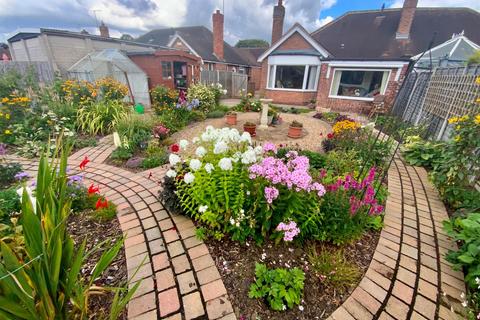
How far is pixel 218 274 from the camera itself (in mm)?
1566

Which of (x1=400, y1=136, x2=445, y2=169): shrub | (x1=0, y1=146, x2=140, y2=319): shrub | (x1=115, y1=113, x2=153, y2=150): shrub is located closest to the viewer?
(x1=0, y1=146, x2=140, y2=319): shrub

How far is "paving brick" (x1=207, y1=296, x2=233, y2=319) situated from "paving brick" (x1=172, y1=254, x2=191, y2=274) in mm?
339

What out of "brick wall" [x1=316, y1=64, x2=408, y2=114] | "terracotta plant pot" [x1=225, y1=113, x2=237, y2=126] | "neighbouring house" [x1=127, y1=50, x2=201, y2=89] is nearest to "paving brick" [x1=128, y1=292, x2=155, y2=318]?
"terracotta plant pot" [x1=225, y1=113, x2=237, y2=126]

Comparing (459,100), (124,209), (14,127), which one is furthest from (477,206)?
(14,127)

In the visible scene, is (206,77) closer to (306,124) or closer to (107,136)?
(306,124)

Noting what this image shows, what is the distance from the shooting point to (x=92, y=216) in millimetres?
2139

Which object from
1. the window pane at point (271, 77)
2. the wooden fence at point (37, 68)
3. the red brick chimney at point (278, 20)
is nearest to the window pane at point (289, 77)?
the window pane at point (271, 77)

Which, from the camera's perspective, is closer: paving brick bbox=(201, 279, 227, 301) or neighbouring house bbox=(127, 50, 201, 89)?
paving brick bbox=(201, 279, 227, 301)

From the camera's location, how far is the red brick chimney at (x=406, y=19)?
411 inches

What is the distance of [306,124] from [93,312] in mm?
7281

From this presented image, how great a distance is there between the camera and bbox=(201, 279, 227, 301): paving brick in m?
1.41

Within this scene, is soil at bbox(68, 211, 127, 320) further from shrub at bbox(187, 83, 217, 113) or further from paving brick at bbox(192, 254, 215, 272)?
shrub at bbox(187, 83, 217, 113)

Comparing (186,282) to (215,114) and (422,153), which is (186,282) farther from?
(215,114)

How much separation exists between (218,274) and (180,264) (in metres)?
0.32
